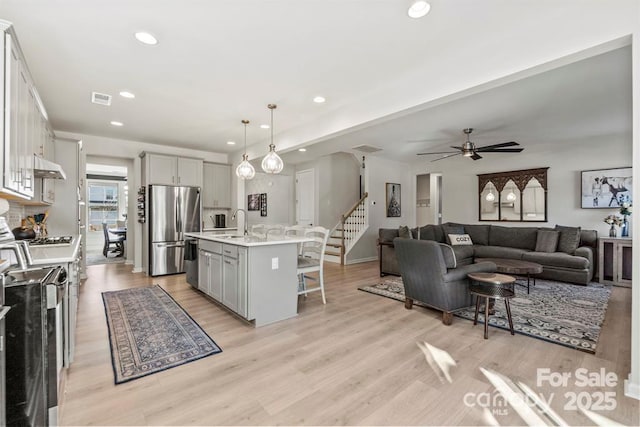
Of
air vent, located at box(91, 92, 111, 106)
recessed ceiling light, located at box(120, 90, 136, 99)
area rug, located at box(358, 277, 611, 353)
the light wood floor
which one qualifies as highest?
recessed ceiling light, located at box(120, 90, 136, 99)

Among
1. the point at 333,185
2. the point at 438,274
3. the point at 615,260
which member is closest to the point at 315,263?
the point at 438,274

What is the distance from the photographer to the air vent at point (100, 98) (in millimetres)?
3557

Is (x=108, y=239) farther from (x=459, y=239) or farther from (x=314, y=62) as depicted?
(x=459, y=239)

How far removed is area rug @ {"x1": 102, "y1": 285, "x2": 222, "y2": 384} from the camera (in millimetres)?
2262

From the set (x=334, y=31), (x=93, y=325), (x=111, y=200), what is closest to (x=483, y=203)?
(x=334, y=31)

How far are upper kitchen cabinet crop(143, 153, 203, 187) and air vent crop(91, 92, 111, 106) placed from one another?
1.85m

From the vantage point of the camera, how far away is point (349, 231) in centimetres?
722

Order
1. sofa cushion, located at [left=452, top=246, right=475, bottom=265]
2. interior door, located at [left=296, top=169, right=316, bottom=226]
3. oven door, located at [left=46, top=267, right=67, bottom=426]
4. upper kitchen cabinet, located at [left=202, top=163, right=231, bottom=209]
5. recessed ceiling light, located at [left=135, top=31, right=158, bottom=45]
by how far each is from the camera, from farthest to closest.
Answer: interior door, located at [left=296, top=169, right=316, bottom=226] → upper kitchen cabinet, located at [left=202, top=163, right=231, bottom=209] → sofa cushion, located at [left=452, top=246, right=475, bottom=265] → recessed ceiling light, located at [left=135, top=31, right=158, bottom=45] → oven door, located at [left=46, top=267, right=67, bottom=426]

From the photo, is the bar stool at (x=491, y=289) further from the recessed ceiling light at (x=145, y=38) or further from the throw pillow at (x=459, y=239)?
the recessed ceiling light at (x=145, y=38)

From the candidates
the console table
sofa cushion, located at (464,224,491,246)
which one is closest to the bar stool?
the console table

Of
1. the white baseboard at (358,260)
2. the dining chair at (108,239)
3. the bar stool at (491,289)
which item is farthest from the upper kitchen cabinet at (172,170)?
the bar stool at (491,289)

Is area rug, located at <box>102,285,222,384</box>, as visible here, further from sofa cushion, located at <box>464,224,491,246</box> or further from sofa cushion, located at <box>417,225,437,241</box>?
sofa cushion, located at <box>464,224,491,246</box>

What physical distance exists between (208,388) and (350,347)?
118 cm

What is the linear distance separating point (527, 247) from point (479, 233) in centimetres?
94
